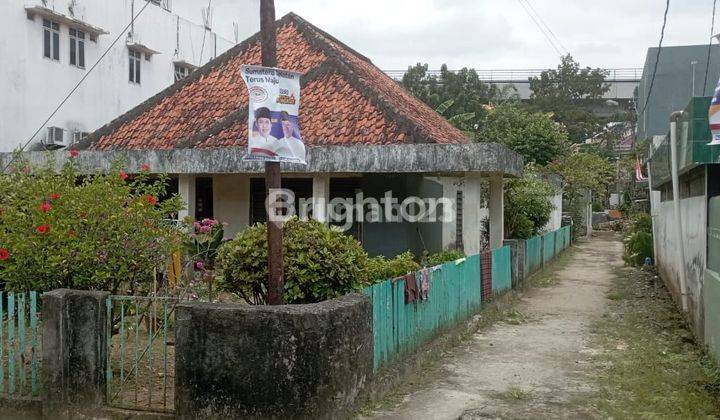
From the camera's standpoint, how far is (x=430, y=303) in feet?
25.6

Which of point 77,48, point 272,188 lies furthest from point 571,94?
point 272,188

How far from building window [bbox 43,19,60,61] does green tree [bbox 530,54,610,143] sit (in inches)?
1371

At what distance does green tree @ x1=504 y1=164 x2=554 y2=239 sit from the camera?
1689 cm

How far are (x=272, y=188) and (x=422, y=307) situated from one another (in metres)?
2.92

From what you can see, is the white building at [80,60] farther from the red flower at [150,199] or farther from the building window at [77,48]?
the red flower at [150,199]

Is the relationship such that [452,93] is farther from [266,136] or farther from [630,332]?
[266,136]

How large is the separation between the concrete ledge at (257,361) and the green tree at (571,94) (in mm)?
44292

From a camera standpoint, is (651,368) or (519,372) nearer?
(519,372)

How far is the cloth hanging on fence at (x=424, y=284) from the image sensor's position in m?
7.42

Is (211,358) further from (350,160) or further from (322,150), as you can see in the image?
(322,150)

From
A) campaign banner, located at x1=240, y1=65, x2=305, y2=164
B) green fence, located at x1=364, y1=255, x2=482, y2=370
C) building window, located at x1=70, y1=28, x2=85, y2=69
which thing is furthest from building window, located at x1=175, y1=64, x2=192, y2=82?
campaign banner, located at x1=240, y1=65, x2=305, y2=164

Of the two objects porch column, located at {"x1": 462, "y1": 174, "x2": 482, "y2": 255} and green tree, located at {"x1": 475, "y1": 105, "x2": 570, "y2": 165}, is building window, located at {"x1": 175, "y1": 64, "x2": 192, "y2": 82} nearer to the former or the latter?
green tree, located at {"x1": 475, "y1": 105, "x2": 570, "y2": 165}

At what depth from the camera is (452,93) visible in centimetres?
4347

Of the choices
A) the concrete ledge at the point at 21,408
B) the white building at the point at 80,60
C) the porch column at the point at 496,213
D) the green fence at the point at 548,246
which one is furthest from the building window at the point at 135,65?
the concrete ledge at the point at 21,408
